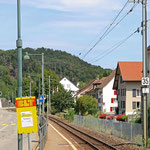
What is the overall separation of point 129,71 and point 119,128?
115 ft

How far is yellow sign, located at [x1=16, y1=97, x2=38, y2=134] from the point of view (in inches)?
→ 494

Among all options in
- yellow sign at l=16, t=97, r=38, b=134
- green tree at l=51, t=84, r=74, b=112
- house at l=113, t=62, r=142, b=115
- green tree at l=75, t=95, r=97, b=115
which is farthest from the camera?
green tree at l=51, t=84, r=74, b=112

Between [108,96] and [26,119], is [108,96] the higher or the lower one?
the higher one

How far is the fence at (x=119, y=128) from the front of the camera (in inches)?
992

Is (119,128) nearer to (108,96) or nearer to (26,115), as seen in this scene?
(26,115)

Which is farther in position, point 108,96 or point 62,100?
point 108,96

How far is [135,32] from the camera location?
22625 mm

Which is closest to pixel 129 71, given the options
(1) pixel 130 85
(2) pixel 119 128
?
(1) pixel 130 85

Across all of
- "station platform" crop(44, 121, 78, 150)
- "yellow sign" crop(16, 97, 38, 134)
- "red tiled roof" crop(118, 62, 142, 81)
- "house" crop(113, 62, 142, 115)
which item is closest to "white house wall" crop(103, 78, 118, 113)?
"house" crop(113, 62, 142, 115)

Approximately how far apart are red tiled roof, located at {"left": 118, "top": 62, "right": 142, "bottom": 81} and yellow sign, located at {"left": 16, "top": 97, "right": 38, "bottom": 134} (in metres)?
51.4

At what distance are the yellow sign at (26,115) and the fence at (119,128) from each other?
12240 mm

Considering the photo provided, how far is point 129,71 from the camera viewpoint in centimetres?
6438

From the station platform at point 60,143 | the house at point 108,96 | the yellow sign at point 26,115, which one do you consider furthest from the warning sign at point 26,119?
the house at point 108,96

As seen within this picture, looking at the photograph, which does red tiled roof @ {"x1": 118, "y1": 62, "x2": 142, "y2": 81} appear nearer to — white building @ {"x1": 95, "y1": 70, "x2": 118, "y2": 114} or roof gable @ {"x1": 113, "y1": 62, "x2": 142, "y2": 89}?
roof gable @ {"x1": 113, "y1": 62, "x2": 142, "y2": 89}
